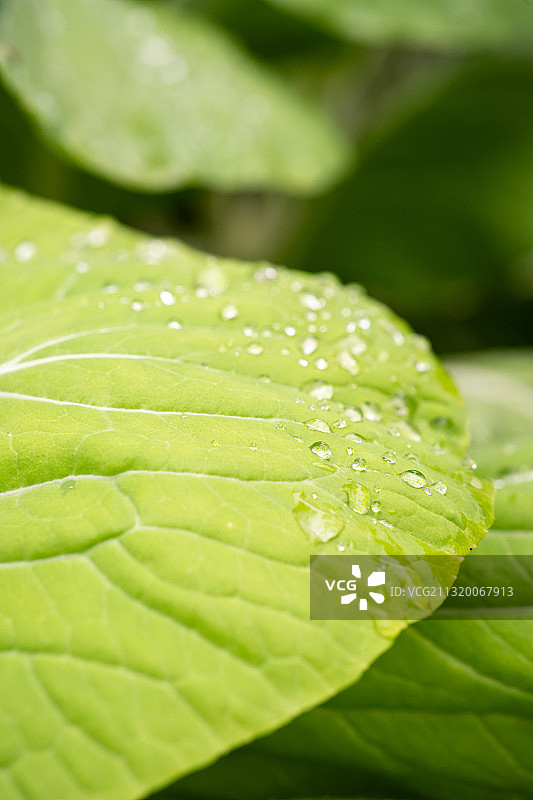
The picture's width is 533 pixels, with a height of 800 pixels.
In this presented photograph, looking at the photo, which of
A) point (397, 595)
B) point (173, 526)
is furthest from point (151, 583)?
point (397, 595)

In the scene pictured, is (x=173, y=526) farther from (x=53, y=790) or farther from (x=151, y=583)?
(x=53, y=790)

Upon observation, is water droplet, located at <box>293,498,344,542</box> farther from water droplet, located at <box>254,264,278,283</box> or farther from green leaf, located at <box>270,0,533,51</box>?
green leaf, located at <box>270,0,533,51</box>

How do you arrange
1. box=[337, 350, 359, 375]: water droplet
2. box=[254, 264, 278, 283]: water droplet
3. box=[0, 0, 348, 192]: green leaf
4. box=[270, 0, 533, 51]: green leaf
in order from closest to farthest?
box=[337, 350, 359, 375]: water droplet → box=[254, 264, 278, 283]: water droplet → box=[0, 0, 348, 192]: green leaf → box=[270, 0, 533, 51]: green leaf

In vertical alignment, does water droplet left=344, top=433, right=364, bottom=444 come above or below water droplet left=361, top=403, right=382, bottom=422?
below

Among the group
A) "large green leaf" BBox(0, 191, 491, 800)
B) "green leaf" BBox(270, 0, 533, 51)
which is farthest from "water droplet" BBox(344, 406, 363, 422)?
"green leaf" BBox(270, 0, 533, 51)


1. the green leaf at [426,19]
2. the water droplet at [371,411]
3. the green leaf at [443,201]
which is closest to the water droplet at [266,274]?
the water droplet at [371,411]
